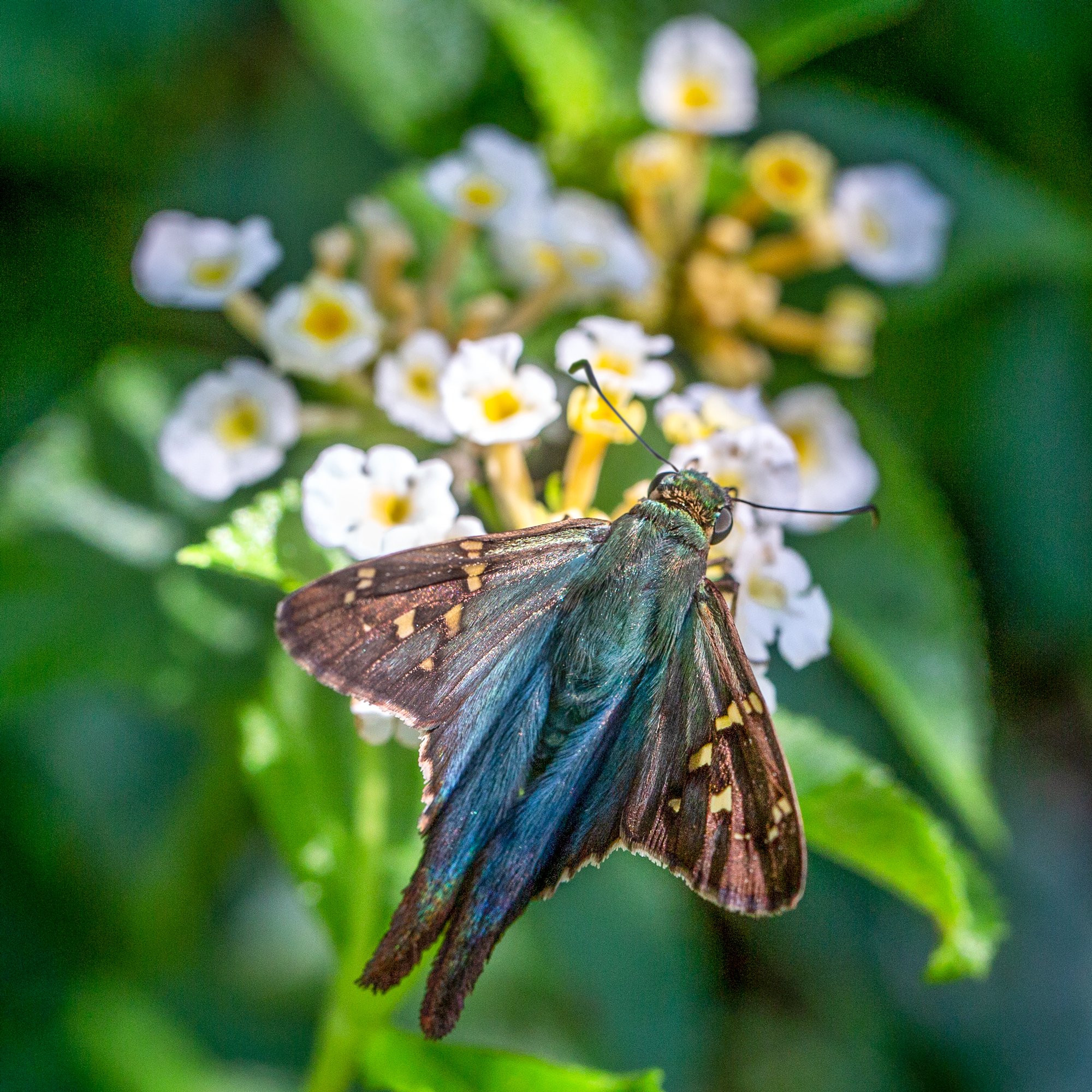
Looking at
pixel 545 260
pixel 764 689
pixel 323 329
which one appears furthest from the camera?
pixel 545 260

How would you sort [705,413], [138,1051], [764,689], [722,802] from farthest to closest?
[138,1051], [705,413], [764,689], [722,802]

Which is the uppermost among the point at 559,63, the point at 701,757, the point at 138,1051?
the point at 559,63

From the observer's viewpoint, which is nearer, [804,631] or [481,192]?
[804,631]

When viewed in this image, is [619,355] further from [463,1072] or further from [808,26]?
[463,1072]

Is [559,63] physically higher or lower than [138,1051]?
higher

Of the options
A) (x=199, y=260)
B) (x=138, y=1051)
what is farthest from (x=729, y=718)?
(x=138, y=1051)

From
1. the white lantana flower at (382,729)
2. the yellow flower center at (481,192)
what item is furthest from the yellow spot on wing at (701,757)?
the yellow flower center at (481,192)

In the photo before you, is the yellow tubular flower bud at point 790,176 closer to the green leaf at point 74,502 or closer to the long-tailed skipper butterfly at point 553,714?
the long-tailed skipper butterfly at point 553,714
